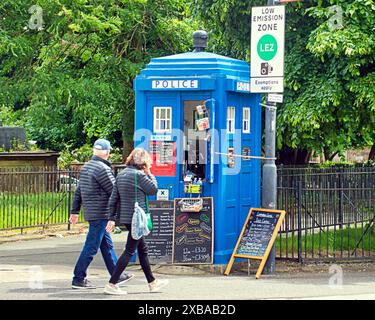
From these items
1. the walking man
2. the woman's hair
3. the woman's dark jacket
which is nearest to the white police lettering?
the walking man

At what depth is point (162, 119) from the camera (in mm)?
13930

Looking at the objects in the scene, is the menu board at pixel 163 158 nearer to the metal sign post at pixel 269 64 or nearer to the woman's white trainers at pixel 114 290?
the metal sign post at pixel 269 64

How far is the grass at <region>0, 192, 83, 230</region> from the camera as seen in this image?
63.0 ft

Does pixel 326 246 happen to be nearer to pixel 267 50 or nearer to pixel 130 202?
pixel 267 50

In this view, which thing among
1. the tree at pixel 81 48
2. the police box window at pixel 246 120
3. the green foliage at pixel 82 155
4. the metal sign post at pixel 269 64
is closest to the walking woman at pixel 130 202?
the metal sign post at pixel 269 64

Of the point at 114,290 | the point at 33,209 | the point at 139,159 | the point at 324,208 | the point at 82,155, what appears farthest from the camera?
the point at 82,155

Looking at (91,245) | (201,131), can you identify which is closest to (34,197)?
(201,131)

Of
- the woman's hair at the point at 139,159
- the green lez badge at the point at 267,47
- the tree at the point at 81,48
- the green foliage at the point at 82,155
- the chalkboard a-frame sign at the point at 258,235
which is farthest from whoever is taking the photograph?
the green foliage at the point at 82,155

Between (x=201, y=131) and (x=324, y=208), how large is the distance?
3657 mm

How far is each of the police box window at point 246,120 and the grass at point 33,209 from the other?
21.7ft

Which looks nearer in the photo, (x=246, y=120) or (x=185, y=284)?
(x=185, y=284)

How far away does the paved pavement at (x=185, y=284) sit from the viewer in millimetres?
11039
